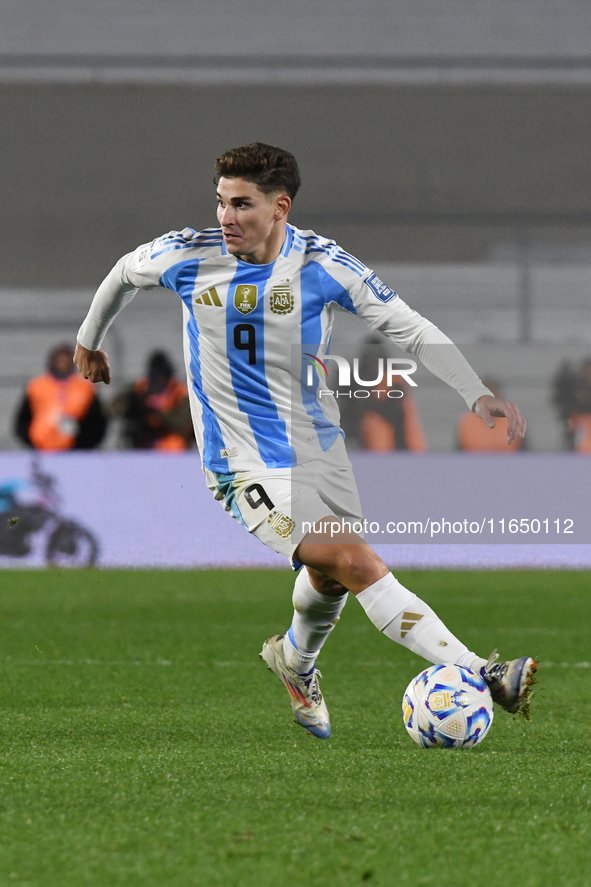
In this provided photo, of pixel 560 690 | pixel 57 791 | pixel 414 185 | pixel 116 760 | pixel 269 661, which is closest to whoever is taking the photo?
pixel 57 791

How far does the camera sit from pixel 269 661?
16.2ft

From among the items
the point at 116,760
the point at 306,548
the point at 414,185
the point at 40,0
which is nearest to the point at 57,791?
the point at 116,760

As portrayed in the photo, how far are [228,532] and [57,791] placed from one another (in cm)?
923

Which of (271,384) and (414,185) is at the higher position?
(414,185)

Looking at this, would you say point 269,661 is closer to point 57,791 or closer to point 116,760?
point 116,760

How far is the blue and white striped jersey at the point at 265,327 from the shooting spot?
14.7 ft

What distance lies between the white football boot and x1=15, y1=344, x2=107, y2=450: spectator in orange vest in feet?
27.8

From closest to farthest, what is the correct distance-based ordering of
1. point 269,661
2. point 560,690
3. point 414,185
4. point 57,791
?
point 57,791 → point 269,661 → point 560,690 → point 414,185

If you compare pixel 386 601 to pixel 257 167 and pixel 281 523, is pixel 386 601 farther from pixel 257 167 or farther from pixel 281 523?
pixel 257 167

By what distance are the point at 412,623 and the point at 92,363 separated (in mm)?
1660

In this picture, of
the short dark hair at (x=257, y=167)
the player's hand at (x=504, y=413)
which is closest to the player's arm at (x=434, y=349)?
the player's hand at (x=504, y=413)

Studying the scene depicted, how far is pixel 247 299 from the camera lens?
4.49 meters

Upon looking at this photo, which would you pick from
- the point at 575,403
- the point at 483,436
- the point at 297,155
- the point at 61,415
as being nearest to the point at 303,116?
the point at 297,155

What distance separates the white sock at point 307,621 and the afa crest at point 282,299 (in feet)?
3.06
